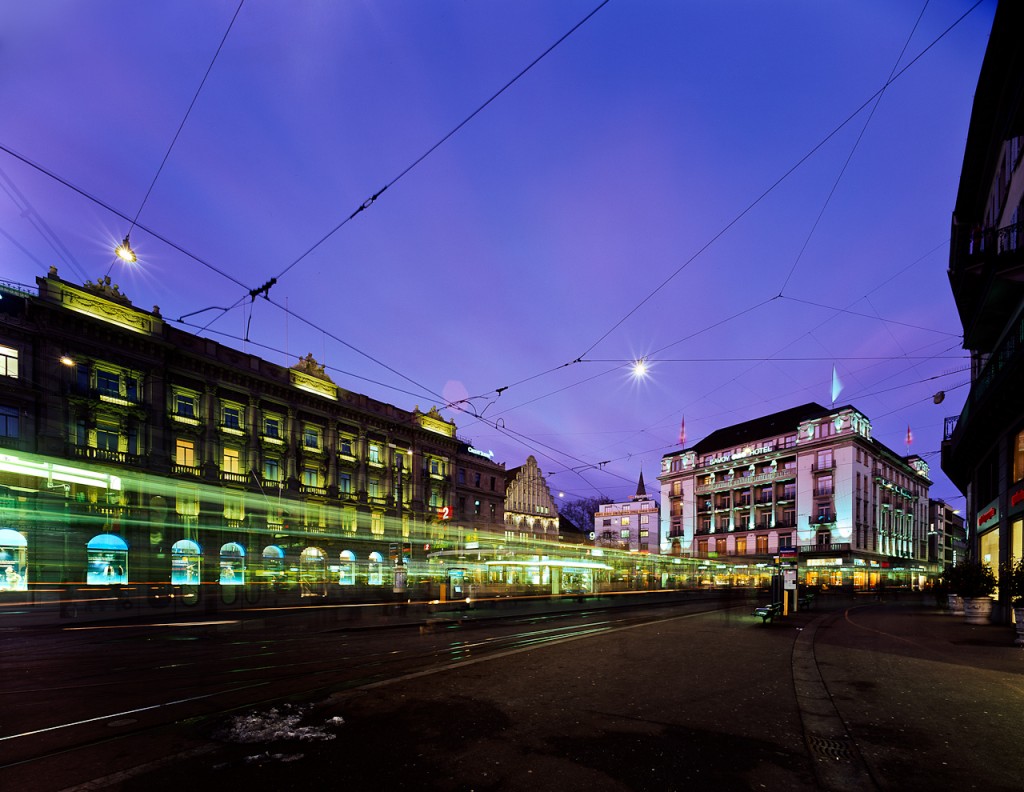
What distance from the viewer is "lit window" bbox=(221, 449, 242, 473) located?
38.4 meters

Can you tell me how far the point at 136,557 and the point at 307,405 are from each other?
15.6m

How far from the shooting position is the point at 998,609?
1950 cm

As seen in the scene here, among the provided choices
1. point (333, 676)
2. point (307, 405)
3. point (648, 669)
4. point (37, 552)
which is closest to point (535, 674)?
point (648, 669)

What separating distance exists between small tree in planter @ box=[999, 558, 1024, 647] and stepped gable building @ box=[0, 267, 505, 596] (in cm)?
2338

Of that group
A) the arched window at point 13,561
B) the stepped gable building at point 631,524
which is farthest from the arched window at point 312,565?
the stepped gable building at point 631,524

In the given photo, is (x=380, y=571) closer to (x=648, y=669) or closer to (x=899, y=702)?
(x=648, y=669)

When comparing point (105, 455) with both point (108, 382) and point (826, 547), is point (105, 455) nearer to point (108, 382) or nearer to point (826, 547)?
point (108, 382)

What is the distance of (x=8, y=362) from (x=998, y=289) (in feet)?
135

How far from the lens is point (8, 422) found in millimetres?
27922

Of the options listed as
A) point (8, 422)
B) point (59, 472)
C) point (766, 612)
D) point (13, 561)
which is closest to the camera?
point (766, 612)

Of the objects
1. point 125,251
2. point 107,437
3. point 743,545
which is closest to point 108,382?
point 107,437

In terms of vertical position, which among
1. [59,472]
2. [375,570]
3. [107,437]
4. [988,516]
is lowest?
[375,570]

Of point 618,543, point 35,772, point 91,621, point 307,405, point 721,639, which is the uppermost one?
point 307,405

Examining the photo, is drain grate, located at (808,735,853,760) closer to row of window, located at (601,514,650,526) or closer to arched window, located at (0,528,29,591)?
arched window, located at (0,528,29,591)
